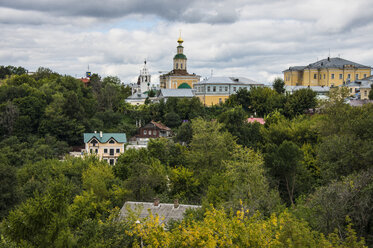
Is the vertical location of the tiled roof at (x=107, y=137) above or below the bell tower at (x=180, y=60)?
below

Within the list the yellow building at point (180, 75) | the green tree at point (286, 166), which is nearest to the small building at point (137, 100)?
the yellow building at point (180, 75)

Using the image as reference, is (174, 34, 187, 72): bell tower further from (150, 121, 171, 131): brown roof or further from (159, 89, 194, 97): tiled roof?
(150, 121, 171, 131): brown roof

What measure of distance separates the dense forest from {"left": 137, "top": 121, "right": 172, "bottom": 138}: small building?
132 centimetres

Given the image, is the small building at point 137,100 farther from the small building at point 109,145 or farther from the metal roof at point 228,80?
the small building at point 109,145

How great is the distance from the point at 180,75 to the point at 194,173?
50.5m

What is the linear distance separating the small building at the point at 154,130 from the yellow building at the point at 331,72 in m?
34.3

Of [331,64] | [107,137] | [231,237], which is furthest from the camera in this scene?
[331,64]

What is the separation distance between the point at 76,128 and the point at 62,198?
1626 inches

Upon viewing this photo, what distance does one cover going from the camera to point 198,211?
693 inches

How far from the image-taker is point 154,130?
169 ft

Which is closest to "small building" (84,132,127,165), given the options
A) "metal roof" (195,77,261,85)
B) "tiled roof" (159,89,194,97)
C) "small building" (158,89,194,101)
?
"small building" (158,89,194,101)

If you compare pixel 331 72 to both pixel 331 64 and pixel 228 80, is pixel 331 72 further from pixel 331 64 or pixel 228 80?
pixel 228 80

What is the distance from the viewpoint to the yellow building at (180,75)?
79688 mm

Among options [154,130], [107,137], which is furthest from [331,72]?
[107,137]
